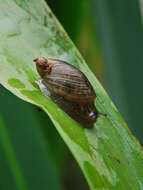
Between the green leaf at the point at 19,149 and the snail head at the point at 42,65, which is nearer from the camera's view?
the snail head at the point at 42,65

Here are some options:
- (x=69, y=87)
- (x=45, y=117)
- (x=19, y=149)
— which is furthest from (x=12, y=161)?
(x=45, y=117)

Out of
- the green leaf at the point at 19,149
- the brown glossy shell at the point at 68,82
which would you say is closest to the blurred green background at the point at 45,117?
the green leaf at the point at 19,149

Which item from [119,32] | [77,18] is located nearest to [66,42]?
[119,32]

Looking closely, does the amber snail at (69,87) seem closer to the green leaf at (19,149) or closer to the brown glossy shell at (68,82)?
the brown glossy shell at (68,82)

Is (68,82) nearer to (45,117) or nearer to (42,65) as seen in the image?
(42,65)

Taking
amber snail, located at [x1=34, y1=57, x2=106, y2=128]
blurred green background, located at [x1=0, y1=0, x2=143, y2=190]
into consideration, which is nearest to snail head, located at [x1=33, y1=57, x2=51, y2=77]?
amber snail, located at [x1=34, y1=57, x2=106, y2=128]

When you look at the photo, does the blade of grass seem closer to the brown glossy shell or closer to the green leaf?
the green leaf
